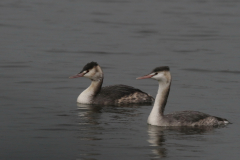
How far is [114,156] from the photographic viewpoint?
12219 millimetres

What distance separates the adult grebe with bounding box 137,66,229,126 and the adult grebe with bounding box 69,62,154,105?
290cm

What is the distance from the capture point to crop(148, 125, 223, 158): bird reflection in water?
12864 millimetres

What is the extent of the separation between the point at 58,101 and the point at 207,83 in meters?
5.15

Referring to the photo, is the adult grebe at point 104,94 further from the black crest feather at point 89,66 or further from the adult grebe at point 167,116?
the adult grebe at point 167,116

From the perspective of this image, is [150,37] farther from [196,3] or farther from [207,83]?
[196,3]

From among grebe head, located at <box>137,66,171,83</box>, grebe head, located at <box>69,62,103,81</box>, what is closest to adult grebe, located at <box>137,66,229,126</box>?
grebe head, located at <box>137,66,171,83</box>

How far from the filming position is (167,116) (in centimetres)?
1481

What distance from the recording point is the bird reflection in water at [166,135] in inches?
506

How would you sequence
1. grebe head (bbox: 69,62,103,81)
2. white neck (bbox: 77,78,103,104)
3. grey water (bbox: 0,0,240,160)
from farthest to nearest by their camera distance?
grebe head (bbox: 69,62,103,81), white neck (bbox: 77,78,103,104), grey water (bbox: 0,0,240,160)

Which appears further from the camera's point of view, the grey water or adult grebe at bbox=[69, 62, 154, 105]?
adult grebe at bbox=[69, 62, 154, 105]

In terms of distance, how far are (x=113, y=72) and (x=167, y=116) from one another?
7105 millimetres

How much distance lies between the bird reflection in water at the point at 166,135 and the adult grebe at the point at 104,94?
3.10 meters

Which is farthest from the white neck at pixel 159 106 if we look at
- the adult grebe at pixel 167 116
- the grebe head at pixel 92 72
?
the grebe head at pixel 92 72

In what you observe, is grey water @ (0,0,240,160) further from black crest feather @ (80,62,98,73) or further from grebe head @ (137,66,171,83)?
grebe head @ (137,66,171,83)
